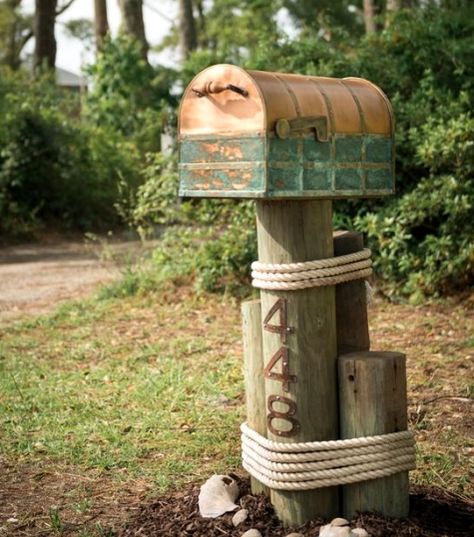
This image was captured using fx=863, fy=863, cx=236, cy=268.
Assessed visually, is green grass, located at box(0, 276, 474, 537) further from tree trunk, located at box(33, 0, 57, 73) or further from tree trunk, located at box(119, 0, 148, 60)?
tree trunk, located at box(33, 0, 57, 73)

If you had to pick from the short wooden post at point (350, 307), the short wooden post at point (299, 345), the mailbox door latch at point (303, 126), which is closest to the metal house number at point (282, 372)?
the short wooden post at point (299, 345)

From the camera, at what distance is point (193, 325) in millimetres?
6961

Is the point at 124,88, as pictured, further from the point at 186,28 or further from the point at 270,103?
the point at 270,103

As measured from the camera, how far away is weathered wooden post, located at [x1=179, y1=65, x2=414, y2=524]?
2.72 meters

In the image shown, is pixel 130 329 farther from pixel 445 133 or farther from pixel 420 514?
pixel 420 514

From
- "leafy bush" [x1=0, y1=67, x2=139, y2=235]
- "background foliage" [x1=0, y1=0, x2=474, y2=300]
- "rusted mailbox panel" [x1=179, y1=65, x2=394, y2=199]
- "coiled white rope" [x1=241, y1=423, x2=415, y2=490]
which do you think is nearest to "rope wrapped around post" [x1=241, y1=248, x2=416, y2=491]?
"coiled white rope" [x1=241, y1=423, x2=415, y2=490]

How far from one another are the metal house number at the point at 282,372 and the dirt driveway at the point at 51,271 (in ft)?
17.1

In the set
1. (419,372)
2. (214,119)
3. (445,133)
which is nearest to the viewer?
(214,119)

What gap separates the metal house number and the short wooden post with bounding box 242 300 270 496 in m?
0.14

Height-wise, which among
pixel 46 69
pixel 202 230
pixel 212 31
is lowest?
pixel 202 230

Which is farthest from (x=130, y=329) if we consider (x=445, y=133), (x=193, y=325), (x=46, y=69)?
(x=46, y=69)

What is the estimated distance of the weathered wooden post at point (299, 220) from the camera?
2719 millimetres

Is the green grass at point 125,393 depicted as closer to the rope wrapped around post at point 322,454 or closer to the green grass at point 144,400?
the green grass at point 144,400

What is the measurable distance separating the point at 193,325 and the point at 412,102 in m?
2.94
